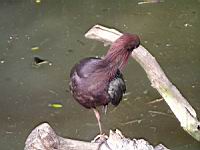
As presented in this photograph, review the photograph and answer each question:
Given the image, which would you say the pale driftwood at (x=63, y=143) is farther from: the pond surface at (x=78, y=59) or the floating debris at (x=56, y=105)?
the floating debris at (x=56, y=105)

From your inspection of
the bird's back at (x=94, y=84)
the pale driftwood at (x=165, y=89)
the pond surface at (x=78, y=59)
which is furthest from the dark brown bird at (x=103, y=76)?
the pond surface at (x=78, y=59)

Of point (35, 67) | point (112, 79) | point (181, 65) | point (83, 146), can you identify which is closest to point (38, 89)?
point (35, 67)

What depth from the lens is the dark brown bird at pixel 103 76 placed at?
2.56 meters

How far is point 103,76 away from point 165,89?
547mm

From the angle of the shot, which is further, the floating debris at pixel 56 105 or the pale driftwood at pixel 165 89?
the floating debris at pixel 56 105

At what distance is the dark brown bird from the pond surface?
3.10ft

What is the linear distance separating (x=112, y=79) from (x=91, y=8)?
2694 millimetres

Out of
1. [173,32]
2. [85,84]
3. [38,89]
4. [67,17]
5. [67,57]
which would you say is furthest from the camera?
[67,17]

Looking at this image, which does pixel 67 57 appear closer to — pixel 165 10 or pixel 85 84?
pixel 165 10

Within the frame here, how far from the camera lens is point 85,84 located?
279 centimetres

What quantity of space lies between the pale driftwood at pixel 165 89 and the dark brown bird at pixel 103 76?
0.25 meters

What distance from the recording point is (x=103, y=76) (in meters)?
2.73

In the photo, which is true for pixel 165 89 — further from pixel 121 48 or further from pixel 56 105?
pixel 56 105

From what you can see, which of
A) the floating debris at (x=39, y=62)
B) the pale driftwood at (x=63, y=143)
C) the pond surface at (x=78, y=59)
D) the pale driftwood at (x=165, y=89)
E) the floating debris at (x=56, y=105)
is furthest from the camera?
the floating debris at (x=39, y=62)
